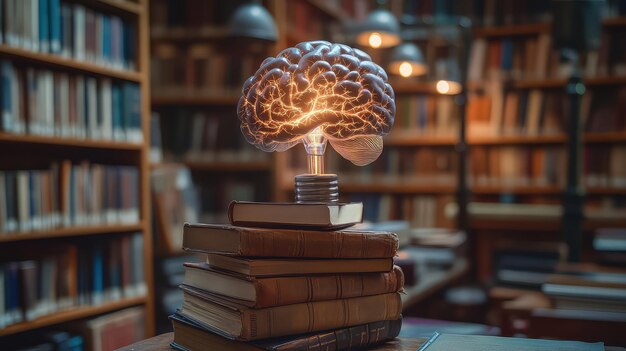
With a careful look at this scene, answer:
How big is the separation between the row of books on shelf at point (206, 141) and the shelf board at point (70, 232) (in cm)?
126

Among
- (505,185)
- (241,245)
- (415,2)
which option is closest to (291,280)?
(241,245)

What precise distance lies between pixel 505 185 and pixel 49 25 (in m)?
3.13

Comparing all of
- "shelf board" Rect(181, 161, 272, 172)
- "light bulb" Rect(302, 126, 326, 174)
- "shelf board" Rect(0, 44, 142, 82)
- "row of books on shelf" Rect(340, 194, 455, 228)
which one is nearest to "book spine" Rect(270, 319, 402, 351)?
"light bulb" Rect(302, 126, 326, 174)

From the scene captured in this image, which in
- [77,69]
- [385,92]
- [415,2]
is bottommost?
[385,92]

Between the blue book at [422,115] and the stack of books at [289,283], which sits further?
the blue book at [422,115]

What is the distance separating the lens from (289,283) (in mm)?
969

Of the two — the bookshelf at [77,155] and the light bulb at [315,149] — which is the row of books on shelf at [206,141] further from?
the light bulb at [315,149]

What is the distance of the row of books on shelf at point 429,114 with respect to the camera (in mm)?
4496

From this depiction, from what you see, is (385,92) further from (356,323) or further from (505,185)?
(505,185)

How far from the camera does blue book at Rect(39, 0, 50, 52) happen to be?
88.6 inches

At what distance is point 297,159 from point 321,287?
3.18m

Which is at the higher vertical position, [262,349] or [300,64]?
[300,64]

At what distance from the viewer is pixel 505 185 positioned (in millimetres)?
4414

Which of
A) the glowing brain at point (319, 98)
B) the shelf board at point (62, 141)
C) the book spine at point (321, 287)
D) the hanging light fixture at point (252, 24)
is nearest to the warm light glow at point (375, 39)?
the hanging light fixture at point (252, 24)
